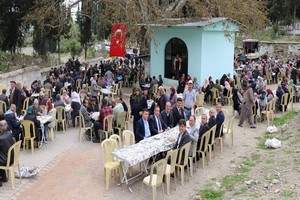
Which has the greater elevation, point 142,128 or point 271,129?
point 142,128

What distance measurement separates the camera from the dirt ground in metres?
8.41

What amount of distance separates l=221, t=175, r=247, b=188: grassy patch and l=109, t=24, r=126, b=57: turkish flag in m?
11.9

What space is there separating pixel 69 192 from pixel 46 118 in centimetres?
391

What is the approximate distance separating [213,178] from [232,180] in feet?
1.59

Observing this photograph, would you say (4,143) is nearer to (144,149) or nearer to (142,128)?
(144,149)

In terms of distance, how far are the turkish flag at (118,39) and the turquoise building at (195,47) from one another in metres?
1.47

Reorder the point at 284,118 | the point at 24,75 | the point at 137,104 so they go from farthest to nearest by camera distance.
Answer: the point at 24,75 → the point at 284,118 → the point at 137,104

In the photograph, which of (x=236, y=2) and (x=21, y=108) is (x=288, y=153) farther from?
(x=236, y=2)

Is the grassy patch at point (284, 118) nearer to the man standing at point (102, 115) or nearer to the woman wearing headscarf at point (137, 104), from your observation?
the woman wearing headscarf at point (137, 104)

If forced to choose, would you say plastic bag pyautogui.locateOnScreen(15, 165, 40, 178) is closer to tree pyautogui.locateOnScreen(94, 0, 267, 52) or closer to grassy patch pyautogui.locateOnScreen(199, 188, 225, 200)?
grassy patch pyautogui.locateOnScreen(199, 188, 225, 200)

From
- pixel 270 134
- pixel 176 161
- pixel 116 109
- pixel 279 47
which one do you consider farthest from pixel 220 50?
pixel 279 47

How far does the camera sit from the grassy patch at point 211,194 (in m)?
8.42

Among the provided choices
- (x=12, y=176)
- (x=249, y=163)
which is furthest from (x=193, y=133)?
(x=12, y=176)

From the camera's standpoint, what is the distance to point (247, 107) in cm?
1415
